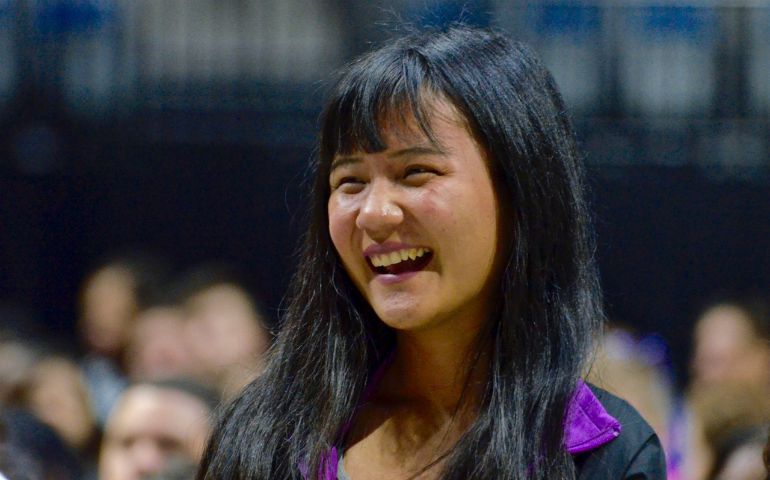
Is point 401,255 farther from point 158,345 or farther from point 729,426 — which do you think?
point 158,345

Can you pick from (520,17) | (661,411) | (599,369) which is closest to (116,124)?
(520,17)

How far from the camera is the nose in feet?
5.81

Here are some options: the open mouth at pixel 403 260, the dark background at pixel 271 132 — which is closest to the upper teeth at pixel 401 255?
the open mouth at pixel 403 260

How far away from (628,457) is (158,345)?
342 cm

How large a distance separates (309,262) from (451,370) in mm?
255

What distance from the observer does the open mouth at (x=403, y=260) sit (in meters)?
1.79

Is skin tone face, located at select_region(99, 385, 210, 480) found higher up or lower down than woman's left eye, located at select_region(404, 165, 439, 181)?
lower down

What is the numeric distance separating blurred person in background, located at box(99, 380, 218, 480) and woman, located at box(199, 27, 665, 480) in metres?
1.52

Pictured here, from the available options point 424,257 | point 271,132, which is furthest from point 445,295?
point 271,132

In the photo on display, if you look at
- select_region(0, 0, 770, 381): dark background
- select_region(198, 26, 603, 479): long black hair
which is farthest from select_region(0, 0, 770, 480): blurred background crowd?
select_region(198, 26, 603, 479): long black hair

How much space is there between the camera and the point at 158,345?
5008mm

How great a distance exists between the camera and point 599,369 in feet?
7.49

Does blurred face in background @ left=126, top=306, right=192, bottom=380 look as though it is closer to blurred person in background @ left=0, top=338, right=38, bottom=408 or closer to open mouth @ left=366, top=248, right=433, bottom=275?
blurred person in background @ left=0, top=338, right=38, bottom=408

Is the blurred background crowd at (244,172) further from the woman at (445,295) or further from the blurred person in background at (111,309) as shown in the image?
the woman at (445,295)
